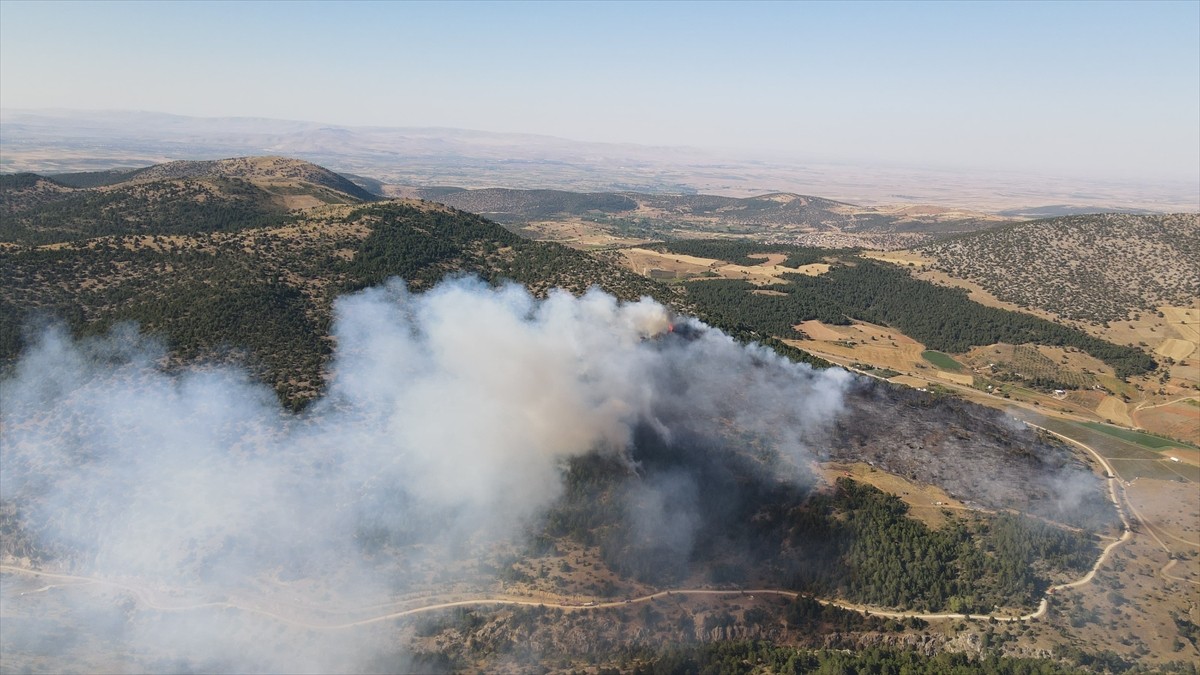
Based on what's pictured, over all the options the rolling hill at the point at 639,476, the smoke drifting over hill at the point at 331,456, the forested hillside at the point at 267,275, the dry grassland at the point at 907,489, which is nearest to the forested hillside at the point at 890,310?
the rolling hill at the point at 639,476

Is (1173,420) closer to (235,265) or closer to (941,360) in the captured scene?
(941,360)

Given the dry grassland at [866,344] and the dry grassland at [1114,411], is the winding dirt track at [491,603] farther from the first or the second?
the dry grassland at [866,344]

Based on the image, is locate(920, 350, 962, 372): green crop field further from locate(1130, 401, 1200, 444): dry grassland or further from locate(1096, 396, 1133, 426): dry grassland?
locate(1130, 401, 1200, 444): dry grassland

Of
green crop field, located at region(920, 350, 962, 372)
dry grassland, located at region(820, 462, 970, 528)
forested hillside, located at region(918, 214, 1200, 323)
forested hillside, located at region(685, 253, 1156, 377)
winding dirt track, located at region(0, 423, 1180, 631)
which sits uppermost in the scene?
forested hillside, located at region(918, 214, 1200, 323)

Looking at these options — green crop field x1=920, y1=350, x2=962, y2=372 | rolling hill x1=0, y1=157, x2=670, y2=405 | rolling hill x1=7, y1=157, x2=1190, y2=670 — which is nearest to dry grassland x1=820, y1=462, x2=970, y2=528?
rolling hill x1=7, y1=157, x2=1190, y2=670

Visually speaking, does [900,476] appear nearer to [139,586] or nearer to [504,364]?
[504,364]

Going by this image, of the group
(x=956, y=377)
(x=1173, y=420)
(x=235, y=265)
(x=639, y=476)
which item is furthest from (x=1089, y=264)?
(x=235, y=265)
